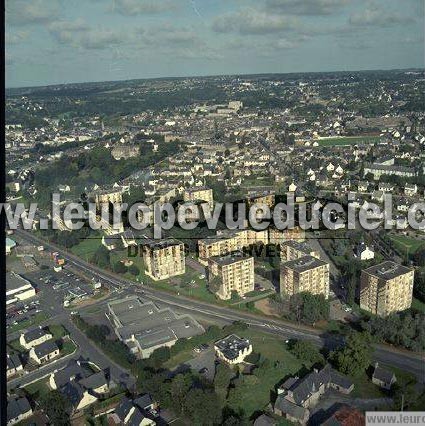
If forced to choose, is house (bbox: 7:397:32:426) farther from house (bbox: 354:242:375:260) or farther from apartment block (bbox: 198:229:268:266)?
house (bbox: 354:242:375:260)

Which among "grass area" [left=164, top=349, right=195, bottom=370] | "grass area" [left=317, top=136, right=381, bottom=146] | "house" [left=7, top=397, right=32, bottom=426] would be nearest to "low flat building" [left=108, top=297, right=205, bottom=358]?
"grass area" [left=164, top=349, right=195, bottom=370]

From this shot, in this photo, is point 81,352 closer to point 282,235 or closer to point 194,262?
point 194,262

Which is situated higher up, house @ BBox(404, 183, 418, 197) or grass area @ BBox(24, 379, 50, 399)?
house @ BBox(404, 183, 418, 197)

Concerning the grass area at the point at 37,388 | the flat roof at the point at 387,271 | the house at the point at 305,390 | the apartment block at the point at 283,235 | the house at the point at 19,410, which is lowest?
the grass area at the point at 37,388

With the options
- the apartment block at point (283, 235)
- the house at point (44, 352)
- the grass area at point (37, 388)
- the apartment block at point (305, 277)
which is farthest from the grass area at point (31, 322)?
the apartment block at point (283, 235)

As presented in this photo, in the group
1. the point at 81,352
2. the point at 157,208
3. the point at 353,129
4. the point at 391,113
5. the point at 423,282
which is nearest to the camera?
the point at 81,352

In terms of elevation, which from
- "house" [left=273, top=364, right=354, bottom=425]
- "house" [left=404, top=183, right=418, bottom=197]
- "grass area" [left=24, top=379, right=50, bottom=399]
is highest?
"house" [left=404, top=183, right=418, bottom=197]

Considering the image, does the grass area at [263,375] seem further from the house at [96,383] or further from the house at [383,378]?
the house at [96,383]

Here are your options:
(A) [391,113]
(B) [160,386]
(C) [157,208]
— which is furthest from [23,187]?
(A) [391,113]
